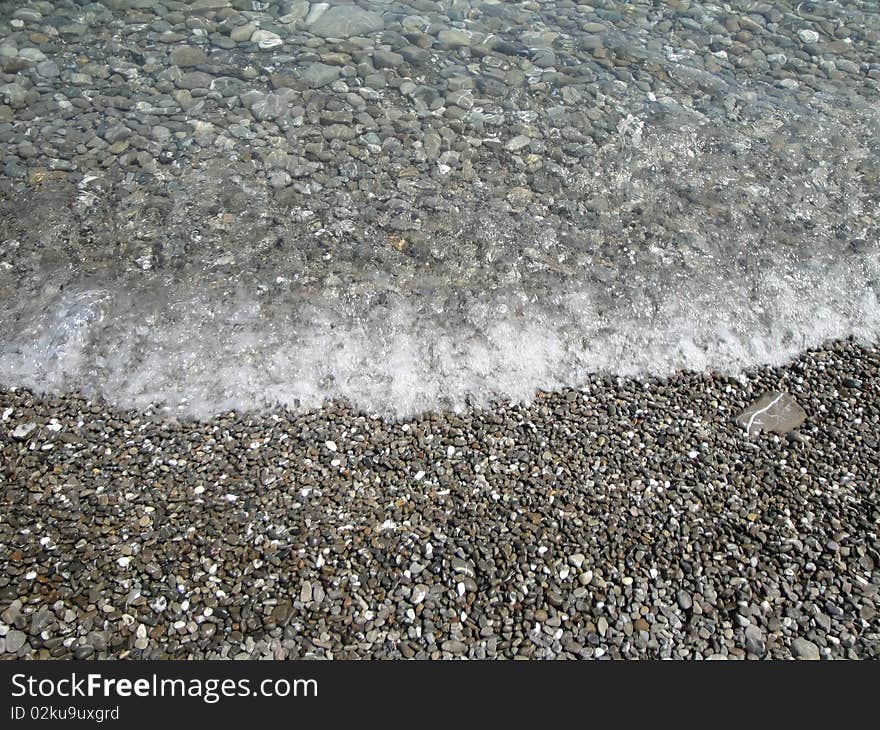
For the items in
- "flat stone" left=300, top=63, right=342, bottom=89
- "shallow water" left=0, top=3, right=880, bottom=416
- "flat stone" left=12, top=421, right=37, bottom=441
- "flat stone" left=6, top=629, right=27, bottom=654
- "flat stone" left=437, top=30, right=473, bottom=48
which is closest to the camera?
"flat stone" left=6, top=629, right=27, bottom=654

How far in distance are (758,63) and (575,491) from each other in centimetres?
502

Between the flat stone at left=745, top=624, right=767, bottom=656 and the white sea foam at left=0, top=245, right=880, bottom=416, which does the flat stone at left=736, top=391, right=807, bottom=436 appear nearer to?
the white sea foam at left=0, top=245, right=880, bottom=416

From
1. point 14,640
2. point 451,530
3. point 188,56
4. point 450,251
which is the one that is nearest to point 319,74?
point 188,56

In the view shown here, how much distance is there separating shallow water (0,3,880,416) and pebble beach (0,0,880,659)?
0.08 feet

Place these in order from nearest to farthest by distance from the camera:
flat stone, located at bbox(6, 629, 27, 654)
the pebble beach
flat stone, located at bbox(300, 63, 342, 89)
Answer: flat stone, located at bbox(6, 629, 27, 654) < the pebble beach < flat stone, located at bbox(300, 63, 342, 89)

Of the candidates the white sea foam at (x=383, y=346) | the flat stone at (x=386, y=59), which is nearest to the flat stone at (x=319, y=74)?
the flat stone at (x=386, y=59)

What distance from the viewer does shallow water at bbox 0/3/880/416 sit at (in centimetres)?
456

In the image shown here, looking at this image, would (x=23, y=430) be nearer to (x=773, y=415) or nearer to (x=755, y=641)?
(x=755, y=641)

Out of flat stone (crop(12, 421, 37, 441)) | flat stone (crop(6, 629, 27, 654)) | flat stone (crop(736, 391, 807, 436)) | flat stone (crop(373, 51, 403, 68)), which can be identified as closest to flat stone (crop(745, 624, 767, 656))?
flat stone (crop(736, 391, 807, 436))

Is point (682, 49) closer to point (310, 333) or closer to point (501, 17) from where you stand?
point (501, 17)

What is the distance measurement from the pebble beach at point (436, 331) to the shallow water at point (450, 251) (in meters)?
0.02

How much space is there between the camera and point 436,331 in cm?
475

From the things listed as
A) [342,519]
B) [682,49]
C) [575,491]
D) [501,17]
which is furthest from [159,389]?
[682,49]

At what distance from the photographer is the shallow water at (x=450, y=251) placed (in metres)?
4.56
